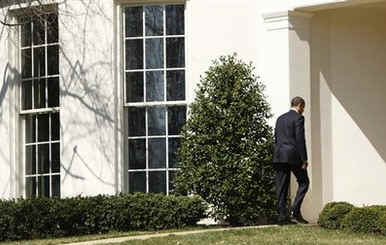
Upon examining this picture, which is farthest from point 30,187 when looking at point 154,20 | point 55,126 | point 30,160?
point 154,20

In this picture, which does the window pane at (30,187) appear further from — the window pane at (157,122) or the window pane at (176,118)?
the window pane at (176,118)

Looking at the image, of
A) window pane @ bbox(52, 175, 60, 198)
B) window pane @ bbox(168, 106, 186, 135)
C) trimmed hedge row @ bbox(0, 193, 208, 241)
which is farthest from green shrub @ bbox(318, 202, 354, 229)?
window pane @ bbox(52, 175, 60, 198)

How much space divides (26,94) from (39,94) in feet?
1.16

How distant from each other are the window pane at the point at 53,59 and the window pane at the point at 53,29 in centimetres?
14

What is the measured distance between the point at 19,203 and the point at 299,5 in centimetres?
553

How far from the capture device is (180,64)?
54.2 ft

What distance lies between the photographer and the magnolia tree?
1474 centimetres

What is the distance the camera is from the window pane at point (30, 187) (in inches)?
695

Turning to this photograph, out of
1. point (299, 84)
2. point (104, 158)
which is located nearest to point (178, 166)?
point (104, 158)

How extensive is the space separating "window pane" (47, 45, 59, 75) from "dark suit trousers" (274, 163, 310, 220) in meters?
4.91

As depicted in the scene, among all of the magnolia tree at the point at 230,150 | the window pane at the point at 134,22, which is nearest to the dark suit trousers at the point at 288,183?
the magnolia tree at the point at 230,150

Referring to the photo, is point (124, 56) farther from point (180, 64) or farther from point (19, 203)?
point (19, 203)

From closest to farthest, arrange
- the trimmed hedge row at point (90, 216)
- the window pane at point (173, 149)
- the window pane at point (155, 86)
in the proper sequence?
1. the trimmed hedge row at point (90, 216)
2. the window pane at point (173, 149)
3. the window pane at point (155, 86)

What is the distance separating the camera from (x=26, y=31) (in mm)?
17797
